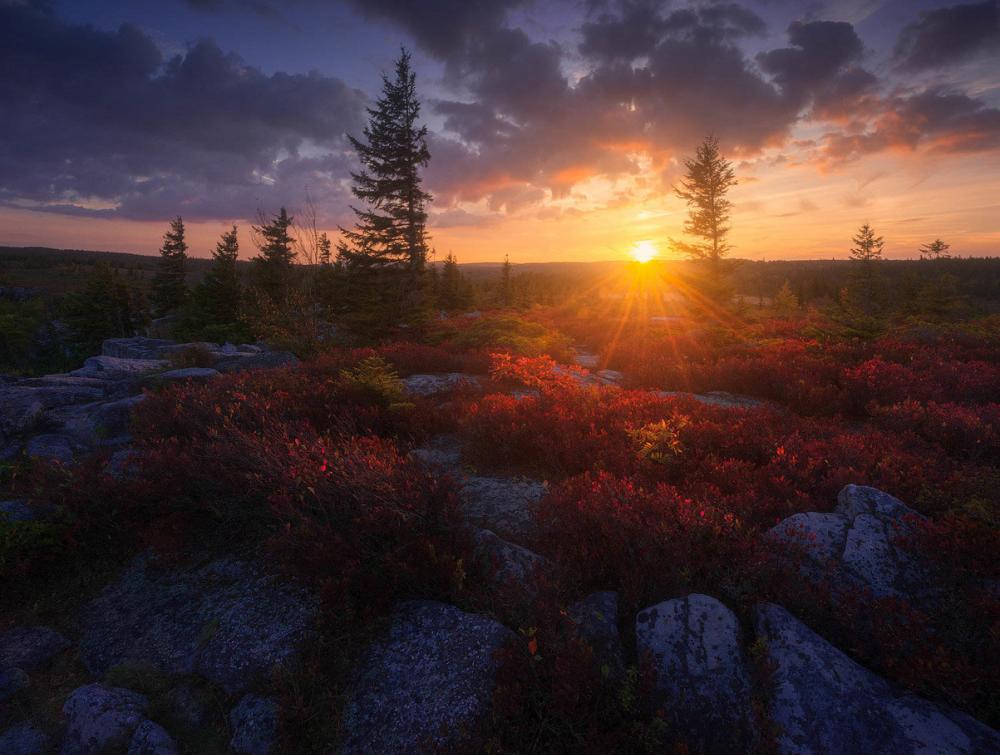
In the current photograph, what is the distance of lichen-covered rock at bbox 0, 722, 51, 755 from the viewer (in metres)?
2.91

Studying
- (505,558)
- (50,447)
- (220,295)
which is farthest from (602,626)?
(220,295)

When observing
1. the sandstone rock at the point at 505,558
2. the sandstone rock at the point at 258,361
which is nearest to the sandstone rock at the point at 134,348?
the sandstone rock at the point at 258,361

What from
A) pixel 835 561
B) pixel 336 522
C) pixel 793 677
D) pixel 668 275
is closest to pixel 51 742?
pixel 336 522

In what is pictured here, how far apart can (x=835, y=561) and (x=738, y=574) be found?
2.66 ft

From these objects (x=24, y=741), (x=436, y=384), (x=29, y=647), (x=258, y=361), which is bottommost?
(x=24, y=741)

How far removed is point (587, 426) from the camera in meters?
6.57

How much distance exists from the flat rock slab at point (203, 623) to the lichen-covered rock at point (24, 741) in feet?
1.63

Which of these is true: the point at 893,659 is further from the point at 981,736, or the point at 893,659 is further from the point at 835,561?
the point at 835,561

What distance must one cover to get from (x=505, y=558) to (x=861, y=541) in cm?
304

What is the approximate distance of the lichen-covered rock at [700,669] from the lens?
8.77 ft

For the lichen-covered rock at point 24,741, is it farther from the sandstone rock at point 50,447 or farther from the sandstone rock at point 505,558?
the sandstone rock at point 50,447

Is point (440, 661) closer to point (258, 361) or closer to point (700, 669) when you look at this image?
point (700, 669)

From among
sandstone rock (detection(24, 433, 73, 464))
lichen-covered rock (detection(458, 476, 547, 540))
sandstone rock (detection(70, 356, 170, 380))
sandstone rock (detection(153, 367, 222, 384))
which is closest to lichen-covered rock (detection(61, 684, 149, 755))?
lichen-covered rock (detection(458, 476, 547, 540))

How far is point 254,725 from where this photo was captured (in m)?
3.00
